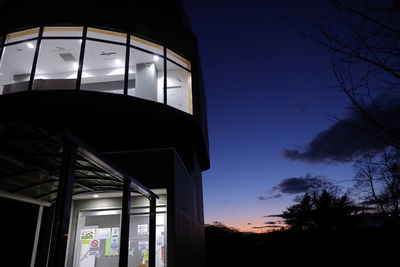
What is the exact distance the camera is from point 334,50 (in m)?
3.08

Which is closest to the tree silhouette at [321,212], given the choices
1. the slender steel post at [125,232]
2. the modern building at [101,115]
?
the modern building at [101,115]

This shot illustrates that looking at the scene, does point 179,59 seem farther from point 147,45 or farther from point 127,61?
point 127,61

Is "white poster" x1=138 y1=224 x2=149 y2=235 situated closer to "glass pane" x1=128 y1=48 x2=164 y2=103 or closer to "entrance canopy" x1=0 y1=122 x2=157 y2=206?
"entrance canopy" x1=0 y1=122 x2=157 y2=206

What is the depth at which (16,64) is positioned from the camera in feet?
Result: 38.7

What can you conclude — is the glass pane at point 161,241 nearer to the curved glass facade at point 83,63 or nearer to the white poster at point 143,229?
the white poster at point 143,229

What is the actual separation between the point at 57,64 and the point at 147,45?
4.20m

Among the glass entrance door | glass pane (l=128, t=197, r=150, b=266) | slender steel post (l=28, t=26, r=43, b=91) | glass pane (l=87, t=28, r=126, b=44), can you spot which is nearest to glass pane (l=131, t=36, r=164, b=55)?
glass pane (l=87, t=28, r=126, b=44)

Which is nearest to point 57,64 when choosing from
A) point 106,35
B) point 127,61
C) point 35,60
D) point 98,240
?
point 35,60

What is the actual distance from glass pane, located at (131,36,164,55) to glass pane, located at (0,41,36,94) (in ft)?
14.3

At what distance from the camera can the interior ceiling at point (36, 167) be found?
4070 millimetres

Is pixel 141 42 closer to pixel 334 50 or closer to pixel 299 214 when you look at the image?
pixel 334 50

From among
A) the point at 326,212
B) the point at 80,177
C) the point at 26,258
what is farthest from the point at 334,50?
the point at 326,212

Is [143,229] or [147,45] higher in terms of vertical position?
[147,45]

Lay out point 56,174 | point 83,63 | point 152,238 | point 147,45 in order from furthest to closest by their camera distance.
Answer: point 147,45
point 83,63
point 152,238
point 56,174
